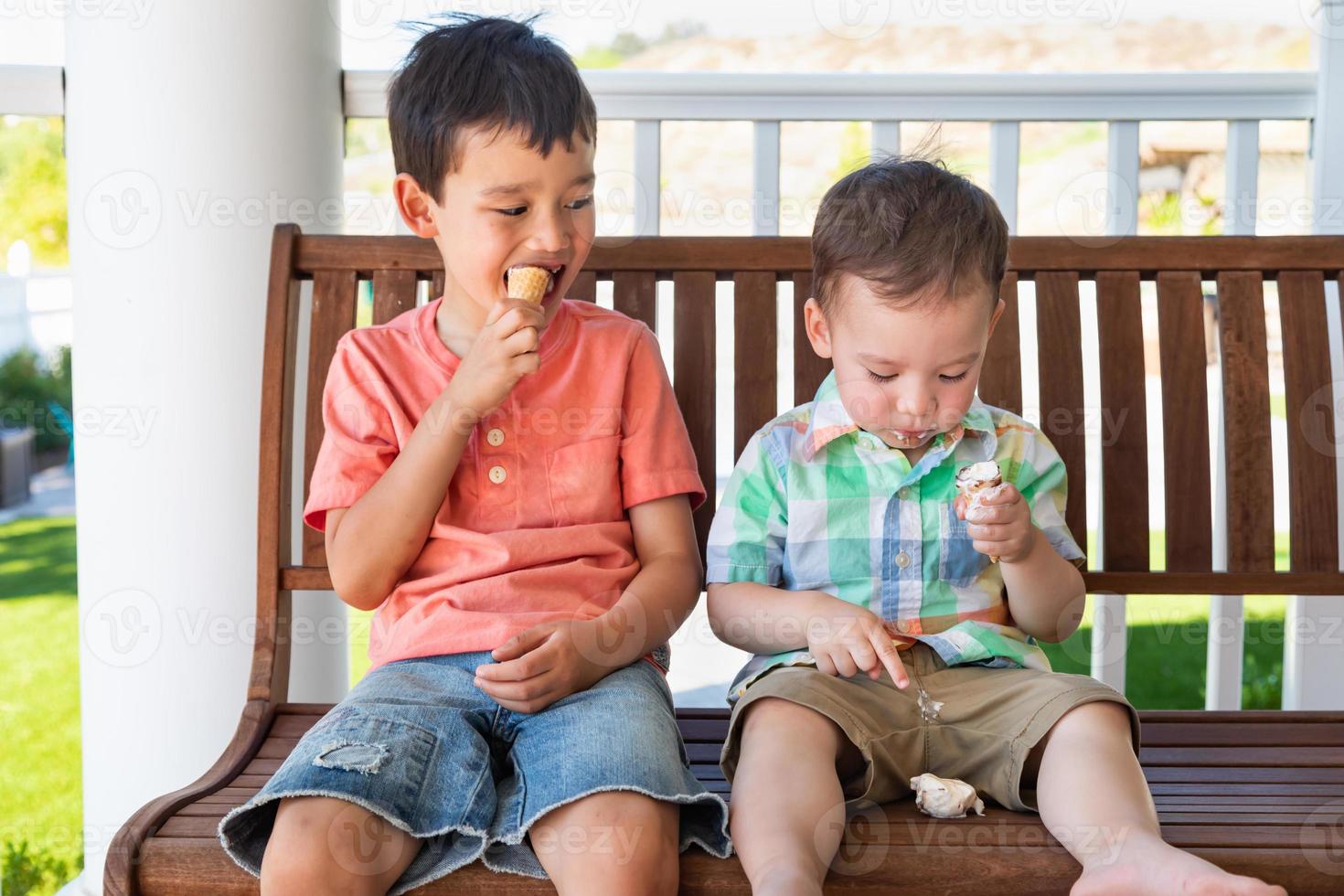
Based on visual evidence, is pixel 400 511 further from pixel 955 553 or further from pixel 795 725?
pixel 955 553

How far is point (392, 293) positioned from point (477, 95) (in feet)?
1.51

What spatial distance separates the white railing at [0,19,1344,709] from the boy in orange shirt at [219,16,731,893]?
0.72 metres

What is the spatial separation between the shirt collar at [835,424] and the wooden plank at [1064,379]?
0.89 feet

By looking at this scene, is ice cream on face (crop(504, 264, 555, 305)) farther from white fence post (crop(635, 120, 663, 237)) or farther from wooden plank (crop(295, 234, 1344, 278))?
white fence post (crop(635, 120, 663, 237))

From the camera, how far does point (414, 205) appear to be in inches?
67.3

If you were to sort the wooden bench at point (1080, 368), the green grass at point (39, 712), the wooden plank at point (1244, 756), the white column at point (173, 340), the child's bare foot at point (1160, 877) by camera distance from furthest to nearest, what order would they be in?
the green grass at point (39, 712)
the white column at point (173, 340)
the wooden bench at point (1080, 368)
the wooden plank at point (1244, 756)
the child's bare foot at point (1160, 877)

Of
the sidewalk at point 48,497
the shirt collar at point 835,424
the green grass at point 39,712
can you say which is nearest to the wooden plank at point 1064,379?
the shirt collar at point 835,424

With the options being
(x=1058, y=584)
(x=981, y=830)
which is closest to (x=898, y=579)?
(x=1058, y=584)

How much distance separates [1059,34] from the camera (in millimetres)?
12133

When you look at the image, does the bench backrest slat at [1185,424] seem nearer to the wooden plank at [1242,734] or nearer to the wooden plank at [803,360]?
the wooden plank at [1242,734]

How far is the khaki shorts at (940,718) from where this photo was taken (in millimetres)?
1447

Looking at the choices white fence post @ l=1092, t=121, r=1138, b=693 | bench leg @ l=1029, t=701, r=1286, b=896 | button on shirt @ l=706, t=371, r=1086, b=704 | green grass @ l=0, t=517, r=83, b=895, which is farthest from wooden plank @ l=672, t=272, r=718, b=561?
green grass @ l=0, t=517, r=83, b=895

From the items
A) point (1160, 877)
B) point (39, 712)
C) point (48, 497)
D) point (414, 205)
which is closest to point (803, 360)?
point (414, 205)

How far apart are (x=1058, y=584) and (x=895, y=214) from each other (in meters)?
0.50
